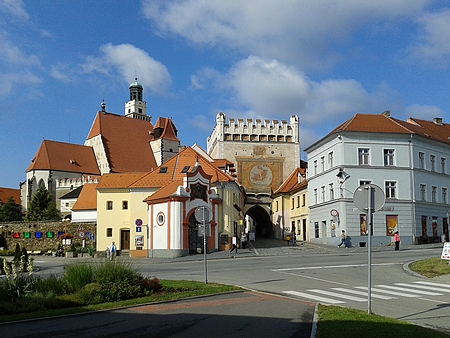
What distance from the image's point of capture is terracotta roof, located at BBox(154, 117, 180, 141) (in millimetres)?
96500

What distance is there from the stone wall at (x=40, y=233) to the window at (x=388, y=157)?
31242mm

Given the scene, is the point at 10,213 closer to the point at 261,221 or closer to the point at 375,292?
the point at 261,221

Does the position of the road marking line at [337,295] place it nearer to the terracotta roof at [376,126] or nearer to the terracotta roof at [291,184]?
the terracotta roof at [376,126]

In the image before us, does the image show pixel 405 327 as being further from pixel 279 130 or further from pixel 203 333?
pixel 279 130

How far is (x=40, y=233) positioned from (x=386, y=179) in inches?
1482

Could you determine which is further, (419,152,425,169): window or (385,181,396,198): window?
(419,152,425,169): window

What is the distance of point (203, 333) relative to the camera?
9.20 meters

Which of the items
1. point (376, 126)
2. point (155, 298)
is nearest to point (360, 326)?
point (155, 298)

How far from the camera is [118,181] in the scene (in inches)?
1881

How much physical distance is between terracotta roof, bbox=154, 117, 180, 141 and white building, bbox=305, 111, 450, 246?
51239 millimetres

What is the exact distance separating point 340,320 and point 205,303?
395cm

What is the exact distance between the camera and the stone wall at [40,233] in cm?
5819

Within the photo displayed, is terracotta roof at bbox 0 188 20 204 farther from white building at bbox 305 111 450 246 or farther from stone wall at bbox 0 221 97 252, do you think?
white building at bbox 305 111 450 246

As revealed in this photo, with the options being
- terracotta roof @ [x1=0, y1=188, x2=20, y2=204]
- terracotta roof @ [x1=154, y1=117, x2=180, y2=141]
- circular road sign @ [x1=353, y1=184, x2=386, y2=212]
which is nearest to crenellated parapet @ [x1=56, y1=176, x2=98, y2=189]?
terracotta roof @ [x1=154, y1=117, x2=180, y2=141]
